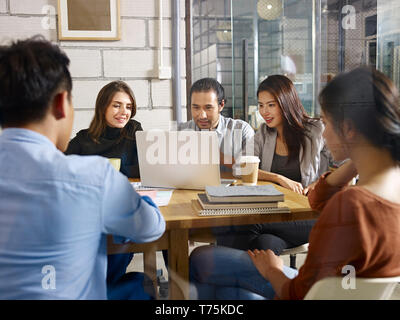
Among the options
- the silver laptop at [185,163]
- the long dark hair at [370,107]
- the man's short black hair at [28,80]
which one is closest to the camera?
the man's short black hair at [28,80]

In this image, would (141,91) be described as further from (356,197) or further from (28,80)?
(356,197)

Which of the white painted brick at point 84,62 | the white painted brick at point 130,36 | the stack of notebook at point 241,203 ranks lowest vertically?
the stack of notebook at point 241,203

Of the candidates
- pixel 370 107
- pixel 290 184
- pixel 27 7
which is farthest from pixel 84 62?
pixel 290 184

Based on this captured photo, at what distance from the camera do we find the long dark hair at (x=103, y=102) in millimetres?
995

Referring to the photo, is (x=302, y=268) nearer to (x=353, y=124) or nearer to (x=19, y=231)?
(x=353, y=124)

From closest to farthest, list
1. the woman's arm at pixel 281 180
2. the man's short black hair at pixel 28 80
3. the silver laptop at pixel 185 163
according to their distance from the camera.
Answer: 1. the man's short black hair at pixel 28 80
2. the silver laptop at pixel 185 163
3. the woman's arm at pixel 281 180

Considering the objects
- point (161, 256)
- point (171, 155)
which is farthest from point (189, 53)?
point (161, 256)

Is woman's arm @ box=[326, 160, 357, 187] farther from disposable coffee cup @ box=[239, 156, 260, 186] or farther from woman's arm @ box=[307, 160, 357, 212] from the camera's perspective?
disposable coffee cup @ box=[239, 156, 260, 186]

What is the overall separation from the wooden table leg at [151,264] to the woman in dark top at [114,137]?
1.3 inches

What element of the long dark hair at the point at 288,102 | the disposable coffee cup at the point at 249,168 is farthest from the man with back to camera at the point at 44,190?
the disposable coffee cup at the point at 249,168

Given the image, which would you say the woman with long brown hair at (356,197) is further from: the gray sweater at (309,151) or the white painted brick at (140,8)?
the white painted brick at (140,8)

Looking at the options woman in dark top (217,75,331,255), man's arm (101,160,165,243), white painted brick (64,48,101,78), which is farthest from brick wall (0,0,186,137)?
woman in dark top (217,75,331,255)

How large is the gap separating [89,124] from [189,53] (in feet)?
1.09
